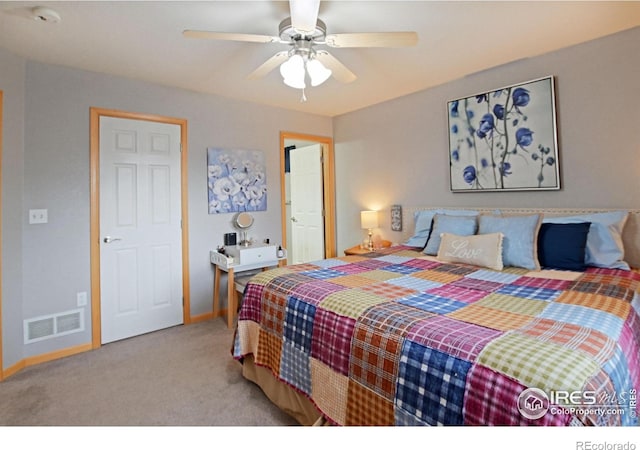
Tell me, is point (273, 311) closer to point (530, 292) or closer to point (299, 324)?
point (299, 324)

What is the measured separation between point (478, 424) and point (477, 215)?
2184mm

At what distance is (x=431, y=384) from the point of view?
117 centimetres

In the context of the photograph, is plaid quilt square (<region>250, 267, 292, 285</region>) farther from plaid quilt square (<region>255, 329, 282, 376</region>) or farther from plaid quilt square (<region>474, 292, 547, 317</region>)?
plaid quilt square (<region>474, 292, 547, 317</region>)

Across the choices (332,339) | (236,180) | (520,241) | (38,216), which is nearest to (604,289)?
(520,241)

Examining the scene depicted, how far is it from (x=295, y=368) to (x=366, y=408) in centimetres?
50

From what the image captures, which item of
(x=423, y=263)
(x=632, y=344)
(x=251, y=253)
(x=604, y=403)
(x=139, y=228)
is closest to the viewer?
(x=604, y=403)

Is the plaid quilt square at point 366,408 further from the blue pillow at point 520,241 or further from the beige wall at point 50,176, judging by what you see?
the beige wall at point 50,176

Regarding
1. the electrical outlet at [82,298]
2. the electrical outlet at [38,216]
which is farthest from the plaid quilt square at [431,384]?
the electrical outlet at [38,216]

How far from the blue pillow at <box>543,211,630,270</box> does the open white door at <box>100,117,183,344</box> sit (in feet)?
11.3

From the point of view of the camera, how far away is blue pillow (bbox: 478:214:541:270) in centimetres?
229

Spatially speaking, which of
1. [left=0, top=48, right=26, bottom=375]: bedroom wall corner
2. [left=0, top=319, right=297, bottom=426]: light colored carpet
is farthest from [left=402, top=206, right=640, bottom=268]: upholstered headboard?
[left=0, top=48, right=26, bottom=375]: bedroom wall corner

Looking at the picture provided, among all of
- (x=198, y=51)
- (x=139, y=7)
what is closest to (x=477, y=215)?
(x=198, y=51)

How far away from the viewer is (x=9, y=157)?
2.42 metres
